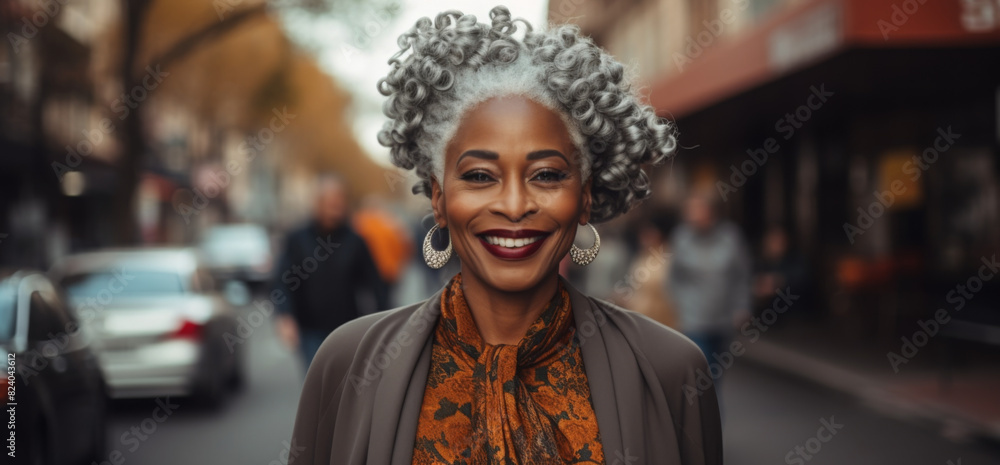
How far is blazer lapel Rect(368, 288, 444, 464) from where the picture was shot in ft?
6.91

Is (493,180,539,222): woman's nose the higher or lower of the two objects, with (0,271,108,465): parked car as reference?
higher

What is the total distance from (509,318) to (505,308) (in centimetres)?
2

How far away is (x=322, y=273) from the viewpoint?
7375 mm

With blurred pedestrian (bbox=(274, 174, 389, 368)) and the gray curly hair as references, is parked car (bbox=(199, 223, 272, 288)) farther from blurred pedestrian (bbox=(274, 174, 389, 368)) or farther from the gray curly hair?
the gray curly hair

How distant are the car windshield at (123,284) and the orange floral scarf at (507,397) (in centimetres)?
816

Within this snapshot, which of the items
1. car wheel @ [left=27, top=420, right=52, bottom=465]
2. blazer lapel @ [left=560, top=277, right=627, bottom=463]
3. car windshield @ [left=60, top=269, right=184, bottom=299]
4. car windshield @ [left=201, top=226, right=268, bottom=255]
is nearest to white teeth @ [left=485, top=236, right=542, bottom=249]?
blazer lapel @ [left=560, top=277, right=627, bottom=463]

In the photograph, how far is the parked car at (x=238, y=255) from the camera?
96.4 ft

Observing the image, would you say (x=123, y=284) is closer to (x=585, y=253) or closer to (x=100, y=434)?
(x=100, y=434)

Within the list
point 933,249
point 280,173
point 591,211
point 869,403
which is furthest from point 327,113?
point 591,211

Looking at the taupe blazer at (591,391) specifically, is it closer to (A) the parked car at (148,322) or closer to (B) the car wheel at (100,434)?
(B) the car wheel at (100,434)

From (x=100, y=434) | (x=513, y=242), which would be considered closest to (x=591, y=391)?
(x=513, y=242)

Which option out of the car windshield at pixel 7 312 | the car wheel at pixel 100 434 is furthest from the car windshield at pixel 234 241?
the car windshield at pixel 7 312

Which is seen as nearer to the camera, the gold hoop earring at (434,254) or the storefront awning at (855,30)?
the gold hoop earring at (434,254)

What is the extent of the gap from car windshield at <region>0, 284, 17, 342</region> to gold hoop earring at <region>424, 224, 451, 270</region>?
13.8 ft
